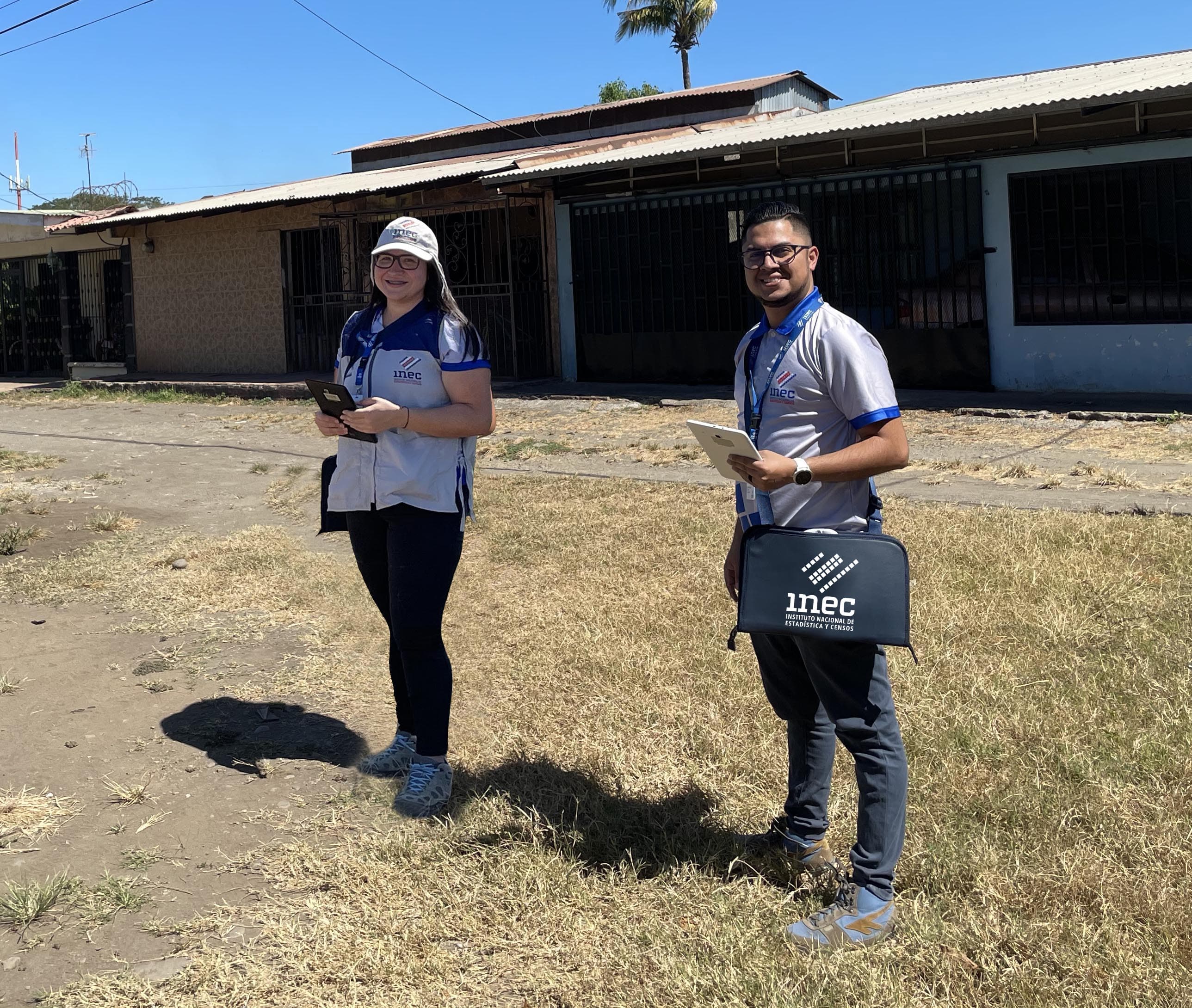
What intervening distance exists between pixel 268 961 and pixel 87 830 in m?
1.09

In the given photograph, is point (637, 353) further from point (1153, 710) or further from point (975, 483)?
point (1153, 710)

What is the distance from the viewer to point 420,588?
12.6 feet

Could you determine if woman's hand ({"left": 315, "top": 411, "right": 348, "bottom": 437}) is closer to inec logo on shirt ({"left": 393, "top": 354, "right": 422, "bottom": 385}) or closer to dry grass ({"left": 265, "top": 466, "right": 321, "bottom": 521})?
inec logo on shirt ({"left": 393, "top": 354, "right": 422, "bottom": 385})

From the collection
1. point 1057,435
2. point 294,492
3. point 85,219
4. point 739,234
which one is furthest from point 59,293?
point 1057,435

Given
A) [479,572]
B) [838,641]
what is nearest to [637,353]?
[479,572]

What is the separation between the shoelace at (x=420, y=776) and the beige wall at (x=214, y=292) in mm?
16823

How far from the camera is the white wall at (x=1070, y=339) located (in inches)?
472

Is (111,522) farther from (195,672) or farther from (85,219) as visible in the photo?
(85,219)

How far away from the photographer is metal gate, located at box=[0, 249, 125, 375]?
23.5 metres

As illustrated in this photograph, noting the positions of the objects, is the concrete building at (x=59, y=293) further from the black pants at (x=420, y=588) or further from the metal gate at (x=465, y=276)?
the black pants at (x=420, y=588)

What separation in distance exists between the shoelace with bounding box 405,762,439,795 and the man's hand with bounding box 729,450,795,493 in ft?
5.13

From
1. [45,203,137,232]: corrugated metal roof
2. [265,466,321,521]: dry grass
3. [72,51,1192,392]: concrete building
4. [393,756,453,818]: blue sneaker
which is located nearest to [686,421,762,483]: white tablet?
[393,756,453,818]: blue sneaker

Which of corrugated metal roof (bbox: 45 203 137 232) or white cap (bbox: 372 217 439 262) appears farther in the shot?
corrugated metal roof (bbox: 45 203 137 232)

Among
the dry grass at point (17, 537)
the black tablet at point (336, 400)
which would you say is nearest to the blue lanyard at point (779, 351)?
the black tablet at point (336, 400)
